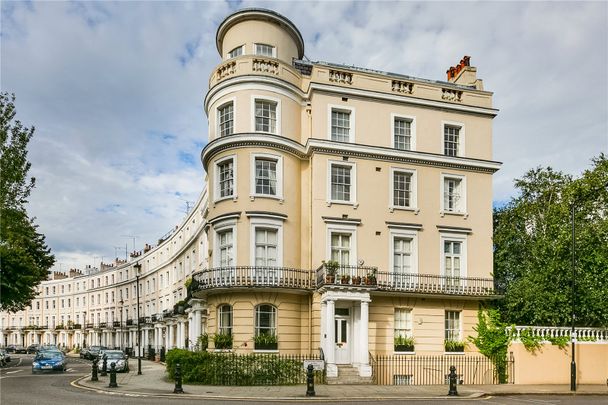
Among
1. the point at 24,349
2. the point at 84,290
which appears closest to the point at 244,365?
the point at 24,349

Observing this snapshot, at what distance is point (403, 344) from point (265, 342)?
639 centimetres

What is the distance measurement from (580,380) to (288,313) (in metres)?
13.5

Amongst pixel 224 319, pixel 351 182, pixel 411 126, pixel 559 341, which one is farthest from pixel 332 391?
pixel 411 126

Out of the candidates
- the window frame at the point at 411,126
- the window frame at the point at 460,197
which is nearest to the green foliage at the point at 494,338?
the window frame at the point at 460,197

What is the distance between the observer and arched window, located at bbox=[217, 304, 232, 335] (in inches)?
995

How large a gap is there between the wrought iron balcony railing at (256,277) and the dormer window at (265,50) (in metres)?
10.3

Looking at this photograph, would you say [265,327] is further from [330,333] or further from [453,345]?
[453,345]

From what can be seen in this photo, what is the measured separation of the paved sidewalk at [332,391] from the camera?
19719mm

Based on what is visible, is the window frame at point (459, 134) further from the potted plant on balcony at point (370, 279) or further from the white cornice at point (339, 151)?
the potted plant on balcony at point (370, 279)

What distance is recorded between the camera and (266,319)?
25.1 m

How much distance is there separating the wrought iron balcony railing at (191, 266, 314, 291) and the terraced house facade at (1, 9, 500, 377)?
6 cm

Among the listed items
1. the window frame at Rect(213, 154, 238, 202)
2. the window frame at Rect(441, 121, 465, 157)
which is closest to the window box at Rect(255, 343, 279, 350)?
the window frame at Rect(213, 154, 238, 202)

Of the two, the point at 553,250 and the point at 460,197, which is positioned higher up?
the point at 460,197

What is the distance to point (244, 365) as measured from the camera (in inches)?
905
